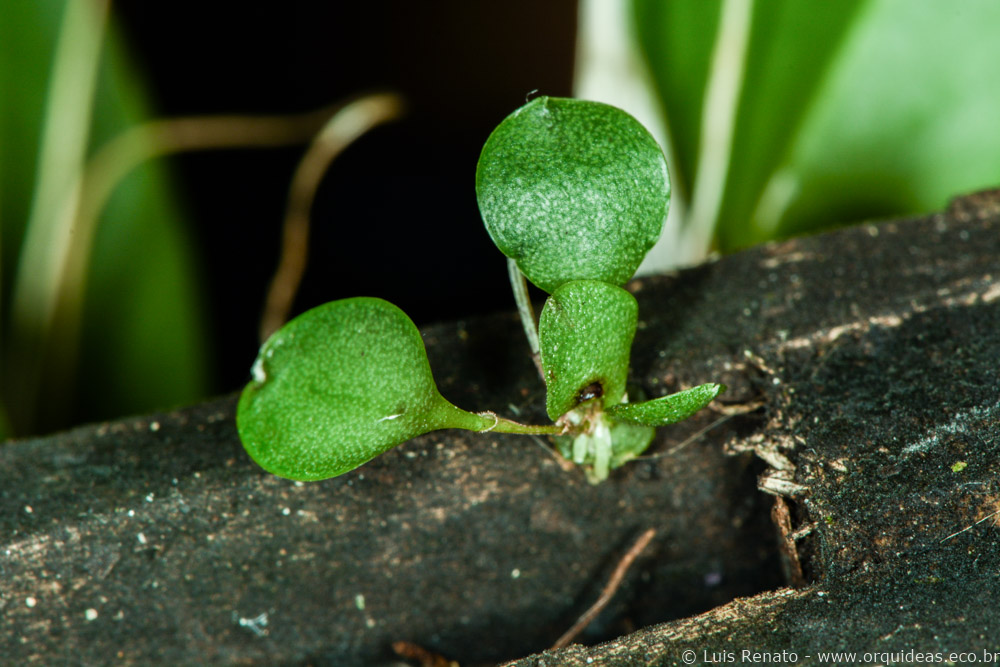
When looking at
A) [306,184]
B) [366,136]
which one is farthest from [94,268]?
[366,136]

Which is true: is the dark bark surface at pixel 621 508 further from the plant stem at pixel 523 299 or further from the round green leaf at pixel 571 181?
the round green leaf at pixel 571 181

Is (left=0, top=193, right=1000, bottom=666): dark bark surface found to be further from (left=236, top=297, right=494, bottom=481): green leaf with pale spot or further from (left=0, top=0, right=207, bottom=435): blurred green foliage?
(left=0, top=0, right=207, bottom=435): blurred green foliage

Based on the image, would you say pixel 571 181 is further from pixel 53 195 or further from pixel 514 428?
pixel 53 195

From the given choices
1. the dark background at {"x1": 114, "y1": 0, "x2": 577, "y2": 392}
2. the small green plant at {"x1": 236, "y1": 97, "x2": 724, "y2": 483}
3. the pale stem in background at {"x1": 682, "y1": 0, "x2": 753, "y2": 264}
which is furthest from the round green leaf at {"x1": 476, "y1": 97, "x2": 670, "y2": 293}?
the dark background at {"x1": 114, "y1": 0, "x2": 577, "y2": 392}

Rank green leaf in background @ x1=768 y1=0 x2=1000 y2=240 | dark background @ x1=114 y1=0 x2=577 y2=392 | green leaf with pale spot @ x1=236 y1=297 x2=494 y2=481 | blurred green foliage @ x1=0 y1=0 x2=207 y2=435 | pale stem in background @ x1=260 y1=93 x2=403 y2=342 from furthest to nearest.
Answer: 1. dark background @ x1=114 y1=0 x2=577 y2=392
2. pale stem in background @ x1=260 y1=93 x2=403 y2=342
3. blurred green foliage @ x1=0 y1=0 x2=207 y2=435
4. green leaf in background @ x1=768 y1=0 x2=1000 y2=240
5. green leaf with pale spot @ x1=236 y1=297 x2=494 y2=481

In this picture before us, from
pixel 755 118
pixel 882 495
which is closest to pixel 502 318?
pixel 882 495

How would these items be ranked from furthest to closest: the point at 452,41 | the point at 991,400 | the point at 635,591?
the point at 452,41, the point at 635,591, the point at 991,400

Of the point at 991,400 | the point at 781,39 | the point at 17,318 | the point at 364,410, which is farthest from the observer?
the point at 17,318

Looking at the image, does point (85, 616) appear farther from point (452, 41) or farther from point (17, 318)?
point (452, 41)
